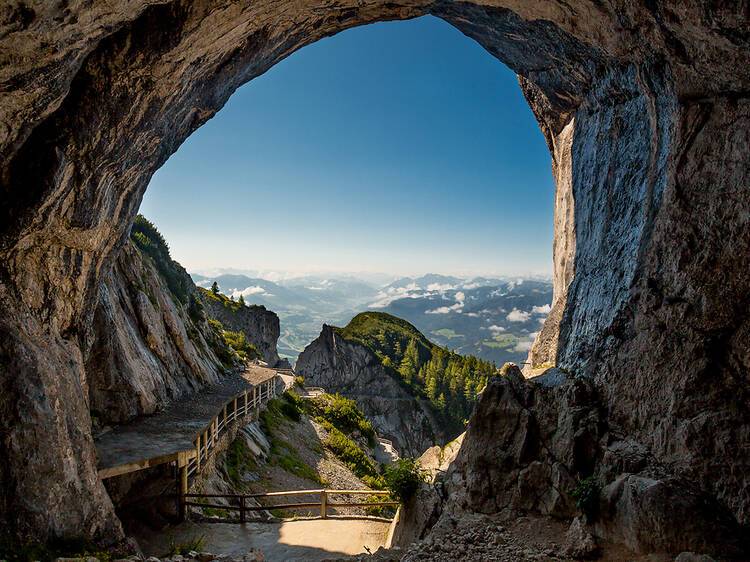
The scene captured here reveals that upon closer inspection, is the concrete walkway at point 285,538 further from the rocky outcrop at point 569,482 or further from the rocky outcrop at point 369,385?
the rocky outcrop at point 369,385

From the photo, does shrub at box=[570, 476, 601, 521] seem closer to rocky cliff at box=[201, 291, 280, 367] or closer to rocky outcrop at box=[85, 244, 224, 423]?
rocky outcrop at box=[85, 244, 224, 423]

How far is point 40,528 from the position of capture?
29.8 feet

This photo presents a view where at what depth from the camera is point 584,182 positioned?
1505 cm

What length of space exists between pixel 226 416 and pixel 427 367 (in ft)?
255

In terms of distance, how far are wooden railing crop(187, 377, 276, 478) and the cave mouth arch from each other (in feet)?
19.6

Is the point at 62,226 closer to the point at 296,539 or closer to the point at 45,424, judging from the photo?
the point at 45,424

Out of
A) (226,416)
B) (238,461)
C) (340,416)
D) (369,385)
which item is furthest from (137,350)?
→ (369,385)

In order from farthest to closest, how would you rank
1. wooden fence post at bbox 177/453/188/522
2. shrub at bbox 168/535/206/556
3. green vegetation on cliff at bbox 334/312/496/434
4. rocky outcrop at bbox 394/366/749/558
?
green vegetation on cliff at bbox 334/312/496/434
wooden fence post at bbox 177/453/188/522
shrub at bbox 168/535/206/556
rocky outcrop at bbox 394/366/749/558

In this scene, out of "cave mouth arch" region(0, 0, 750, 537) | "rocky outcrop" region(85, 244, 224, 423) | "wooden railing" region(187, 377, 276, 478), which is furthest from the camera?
"wooden railing" region(187, 377, 276, 478)

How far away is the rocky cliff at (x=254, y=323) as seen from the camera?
69.4 meters

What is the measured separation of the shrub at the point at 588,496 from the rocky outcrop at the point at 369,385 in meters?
72.3

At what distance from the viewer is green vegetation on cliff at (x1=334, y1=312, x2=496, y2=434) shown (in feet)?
286

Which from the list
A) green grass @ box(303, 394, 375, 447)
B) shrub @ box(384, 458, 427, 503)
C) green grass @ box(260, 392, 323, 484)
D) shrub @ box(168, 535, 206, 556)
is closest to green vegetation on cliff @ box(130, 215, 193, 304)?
green grass @ box(260, 392, 323, 484)

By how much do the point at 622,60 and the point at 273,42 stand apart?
37.3 ft
